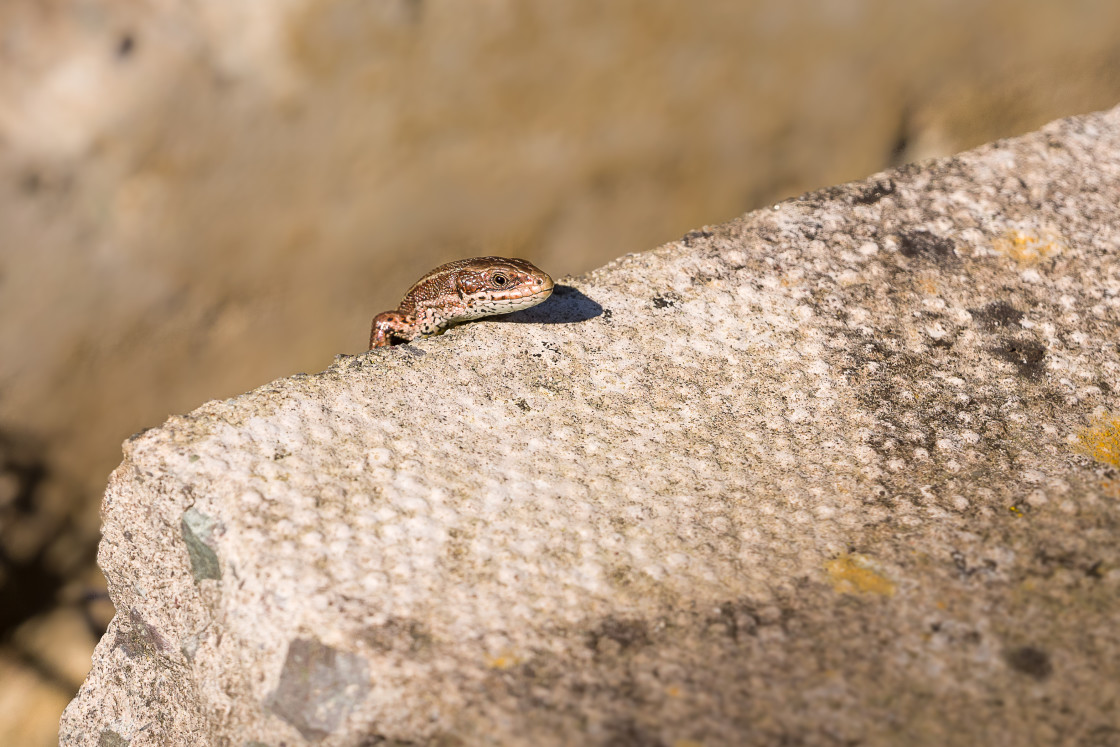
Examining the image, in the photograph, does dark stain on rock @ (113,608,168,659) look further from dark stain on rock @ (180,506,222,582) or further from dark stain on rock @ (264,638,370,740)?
dark stain on rock @ (264,638,370,740)

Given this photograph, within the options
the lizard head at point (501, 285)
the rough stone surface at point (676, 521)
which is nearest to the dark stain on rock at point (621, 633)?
the rough stone surface at point (676, 521)

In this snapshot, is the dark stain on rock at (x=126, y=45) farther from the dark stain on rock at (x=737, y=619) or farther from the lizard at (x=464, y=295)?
the dark stain on rock at (x=737, y=619)

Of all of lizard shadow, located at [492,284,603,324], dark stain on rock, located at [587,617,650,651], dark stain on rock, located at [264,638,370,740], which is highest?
lizard shadow, located at [492,284,603,324]

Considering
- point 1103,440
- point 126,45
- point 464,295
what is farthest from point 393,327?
point 1103,440

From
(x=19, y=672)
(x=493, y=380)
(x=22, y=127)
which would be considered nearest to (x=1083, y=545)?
(x=493, y=380)

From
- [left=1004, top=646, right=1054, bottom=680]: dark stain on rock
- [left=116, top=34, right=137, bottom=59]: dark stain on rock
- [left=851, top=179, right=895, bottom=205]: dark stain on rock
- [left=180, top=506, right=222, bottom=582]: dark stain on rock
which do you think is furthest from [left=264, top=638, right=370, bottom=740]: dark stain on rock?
[left=116, top=34, right=137, bottom=59]: dark stain on rock

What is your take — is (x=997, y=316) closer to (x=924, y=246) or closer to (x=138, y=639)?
(x=924, y=246)

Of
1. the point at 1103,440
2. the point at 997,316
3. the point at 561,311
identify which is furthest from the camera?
the point at 561,311
